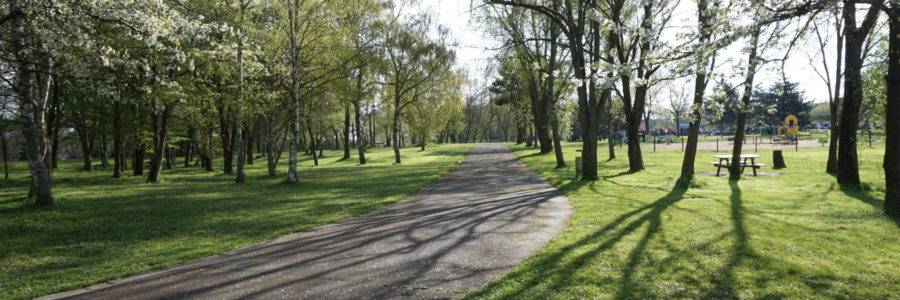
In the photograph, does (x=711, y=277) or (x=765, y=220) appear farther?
(x=765, y=220)

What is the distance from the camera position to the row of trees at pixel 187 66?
374 inches

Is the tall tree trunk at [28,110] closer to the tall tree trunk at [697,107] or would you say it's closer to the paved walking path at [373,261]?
the paved walking path at [373,261]

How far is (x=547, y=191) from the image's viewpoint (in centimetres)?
1355

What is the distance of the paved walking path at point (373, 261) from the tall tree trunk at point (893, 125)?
563cm

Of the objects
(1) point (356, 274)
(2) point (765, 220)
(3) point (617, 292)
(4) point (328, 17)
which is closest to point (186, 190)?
(4) point (328, 17)

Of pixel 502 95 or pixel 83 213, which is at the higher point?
pixel 502 95

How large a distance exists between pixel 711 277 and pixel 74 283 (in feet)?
25.2

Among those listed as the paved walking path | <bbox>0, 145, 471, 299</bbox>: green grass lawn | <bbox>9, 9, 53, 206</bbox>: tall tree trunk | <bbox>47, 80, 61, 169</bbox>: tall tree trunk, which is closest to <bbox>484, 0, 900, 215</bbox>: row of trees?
the paved walking path

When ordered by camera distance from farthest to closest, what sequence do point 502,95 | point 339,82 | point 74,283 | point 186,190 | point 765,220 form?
point 502,95, point 339,82, point 186,190, point 765,220, point 74,283

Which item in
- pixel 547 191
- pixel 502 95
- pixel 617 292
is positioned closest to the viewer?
pixel 617 292

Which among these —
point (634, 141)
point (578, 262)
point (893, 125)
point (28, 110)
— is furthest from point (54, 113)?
point (893, 125)

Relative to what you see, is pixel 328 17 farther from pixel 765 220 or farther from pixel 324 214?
pixel 765 220

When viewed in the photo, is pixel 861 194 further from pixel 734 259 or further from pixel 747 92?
pixel 734 259

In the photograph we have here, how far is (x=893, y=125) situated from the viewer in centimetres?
781
